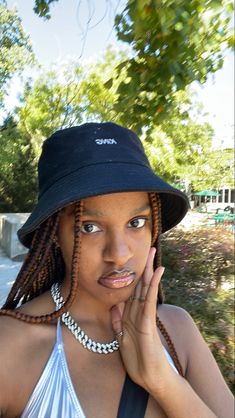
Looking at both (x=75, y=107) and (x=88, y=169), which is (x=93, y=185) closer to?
(x=88, y=169)

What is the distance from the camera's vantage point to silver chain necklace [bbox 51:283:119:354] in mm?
1377

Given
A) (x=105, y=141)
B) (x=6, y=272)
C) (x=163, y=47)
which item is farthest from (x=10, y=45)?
(x=6, y=272)

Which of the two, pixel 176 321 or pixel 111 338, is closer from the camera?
pixel 111 338

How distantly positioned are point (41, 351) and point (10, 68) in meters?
2.67

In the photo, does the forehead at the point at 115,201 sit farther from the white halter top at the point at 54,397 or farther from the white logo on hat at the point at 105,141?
the white halter top at the point at 54,397

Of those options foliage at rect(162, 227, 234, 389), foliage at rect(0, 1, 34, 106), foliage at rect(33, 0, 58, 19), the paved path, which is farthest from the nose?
the paved path

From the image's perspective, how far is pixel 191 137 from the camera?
38.3ft

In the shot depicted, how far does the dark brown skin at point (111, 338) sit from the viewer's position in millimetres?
1231

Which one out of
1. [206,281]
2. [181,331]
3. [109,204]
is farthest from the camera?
[206,281]

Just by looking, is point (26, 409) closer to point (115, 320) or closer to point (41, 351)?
point (41, 351)

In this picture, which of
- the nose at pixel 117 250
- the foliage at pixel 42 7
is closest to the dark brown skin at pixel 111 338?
the nose at pixel 117 250

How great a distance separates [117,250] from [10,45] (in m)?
2.36

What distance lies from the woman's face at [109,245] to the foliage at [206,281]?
6.98 ft

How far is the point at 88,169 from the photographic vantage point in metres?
1.27
